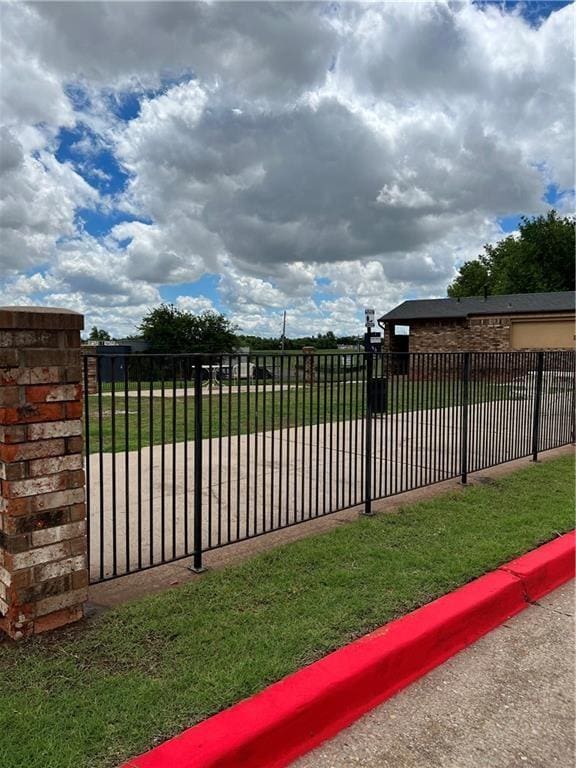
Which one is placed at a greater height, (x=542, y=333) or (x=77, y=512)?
(x=542, y=333)

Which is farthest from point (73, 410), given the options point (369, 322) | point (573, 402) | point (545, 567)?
point (369, 322)

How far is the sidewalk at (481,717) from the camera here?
236 centimetres

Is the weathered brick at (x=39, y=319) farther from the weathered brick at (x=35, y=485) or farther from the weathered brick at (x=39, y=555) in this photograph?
the weathered brick at (x=39, y=555)

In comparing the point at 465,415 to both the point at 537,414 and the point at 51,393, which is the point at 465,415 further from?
the point at 51,393

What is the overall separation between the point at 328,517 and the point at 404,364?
1.62 meters

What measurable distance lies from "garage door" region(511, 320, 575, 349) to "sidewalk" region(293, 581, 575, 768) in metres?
22.6

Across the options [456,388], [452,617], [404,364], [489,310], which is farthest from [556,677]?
[489,310]

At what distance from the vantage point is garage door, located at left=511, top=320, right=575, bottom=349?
2344 cm

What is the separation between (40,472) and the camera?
2.93 meters

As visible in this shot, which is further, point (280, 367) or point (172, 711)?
point (280, 367)

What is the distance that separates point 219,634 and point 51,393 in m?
1.55

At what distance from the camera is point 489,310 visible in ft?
81.9

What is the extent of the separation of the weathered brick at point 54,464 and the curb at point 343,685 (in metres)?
1.43

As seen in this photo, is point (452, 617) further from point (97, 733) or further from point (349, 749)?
point (97, 733)
